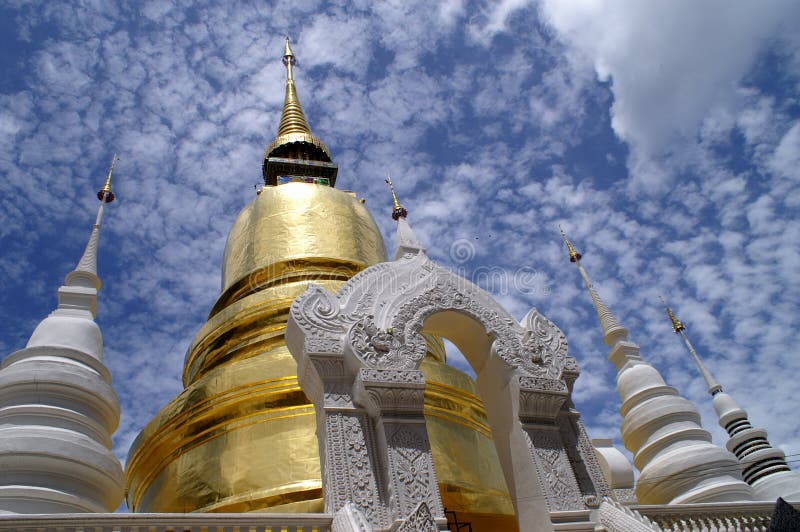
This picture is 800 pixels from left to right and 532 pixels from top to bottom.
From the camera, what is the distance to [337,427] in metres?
5.91

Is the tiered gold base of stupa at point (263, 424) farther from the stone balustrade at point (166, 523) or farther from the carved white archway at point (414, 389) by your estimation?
the stone balustrade at point (166, 523)

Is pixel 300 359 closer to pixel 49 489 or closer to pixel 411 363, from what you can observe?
pixel 411 363

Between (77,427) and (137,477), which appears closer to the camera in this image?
(77,427)

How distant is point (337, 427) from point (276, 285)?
5.79 m

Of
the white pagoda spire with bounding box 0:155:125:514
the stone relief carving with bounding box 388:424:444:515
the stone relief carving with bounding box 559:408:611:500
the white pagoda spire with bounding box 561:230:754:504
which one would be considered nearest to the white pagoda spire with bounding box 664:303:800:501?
the white pagoda spire with bounding box 561:230:754:504

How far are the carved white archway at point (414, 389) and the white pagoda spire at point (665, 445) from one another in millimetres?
3441

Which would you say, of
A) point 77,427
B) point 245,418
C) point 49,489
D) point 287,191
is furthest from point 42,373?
point 287,191

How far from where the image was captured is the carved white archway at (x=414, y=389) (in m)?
5.72

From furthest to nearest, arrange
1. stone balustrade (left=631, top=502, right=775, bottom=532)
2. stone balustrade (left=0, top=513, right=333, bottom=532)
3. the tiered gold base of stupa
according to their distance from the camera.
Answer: the tiered gold base of stupa → stone balustrade (left=631, top=502, right=775, bottom=532) → stone balustrade (left=0, top=513, right=333, bottom=532)

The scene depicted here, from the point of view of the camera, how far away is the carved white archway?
572 centimetres

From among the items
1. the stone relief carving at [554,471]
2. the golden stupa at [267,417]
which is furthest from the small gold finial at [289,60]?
the stone relief carving at [554,471]

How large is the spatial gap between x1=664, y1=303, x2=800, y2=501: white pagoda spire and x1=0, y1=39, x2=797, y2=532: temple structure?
1.90 m

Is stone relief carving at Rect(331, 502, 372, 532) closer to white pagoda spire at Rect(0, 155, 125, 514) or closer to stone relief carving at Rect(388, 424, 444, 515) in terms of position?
stone relief carving at Rect(388, 424, 444, 515)

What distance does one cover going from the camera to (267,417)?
8773 millimetres
